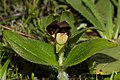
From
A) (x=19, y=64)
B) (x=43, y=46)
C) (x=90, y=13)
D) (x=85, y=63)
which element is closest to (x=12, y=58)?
(x=19, y=64)

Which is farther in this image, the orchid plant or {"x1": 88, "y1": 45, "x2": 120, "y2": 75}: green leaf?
{"x1": 88, "y1": 45, "x2": 120, "y2": 75}: green leaf

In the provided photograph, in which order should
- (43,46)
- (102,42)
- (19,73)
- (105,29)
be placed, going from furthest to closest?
1. (105,29)
2. (19,73)
3. (43,46)
4. (102,42)

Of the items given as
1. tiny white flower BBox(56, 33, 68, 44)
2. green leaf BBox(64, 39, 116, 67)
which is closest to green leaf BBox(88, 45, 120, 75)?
green leaf BBox(64, 39, 116, 67)

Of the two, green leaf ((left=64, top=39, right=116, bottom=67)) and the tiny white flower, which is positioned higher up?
the tiny white flower

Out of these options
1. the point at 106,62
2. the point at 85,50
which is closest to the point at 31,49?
the point at 85,50

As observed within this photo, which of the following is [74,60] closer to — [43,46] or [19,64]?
[43,46]

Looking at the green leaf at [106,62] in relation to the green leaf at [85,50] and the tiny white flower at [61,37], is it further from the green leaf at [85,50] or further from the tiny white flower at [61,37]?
the tiny white flower at [61,37]

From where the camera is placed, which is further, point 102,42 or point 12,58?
point 12,58

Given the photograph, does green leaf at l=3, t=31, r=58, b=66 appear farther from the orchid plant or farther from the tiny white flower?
the tiny white flower

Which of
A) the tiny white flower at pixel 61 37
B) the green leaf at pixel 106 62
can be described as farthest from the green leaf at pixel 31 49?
the green leaf at pixel 106 62
